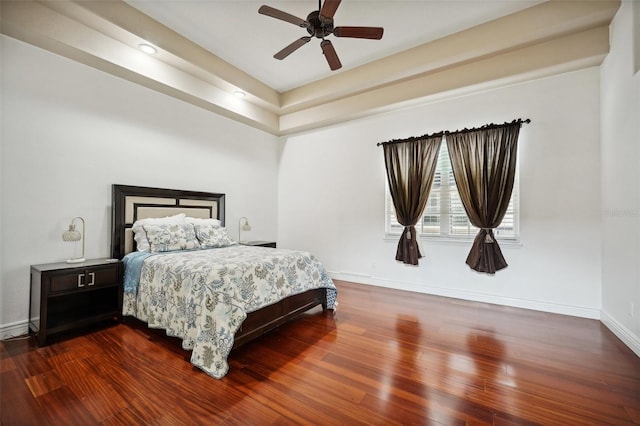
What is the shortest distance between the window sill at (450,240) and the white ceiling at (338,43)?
1.99 metres

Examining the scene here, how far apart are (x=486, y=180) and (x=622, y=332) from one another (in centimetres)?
192

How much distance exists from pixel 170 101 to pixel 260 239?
273 centimetres

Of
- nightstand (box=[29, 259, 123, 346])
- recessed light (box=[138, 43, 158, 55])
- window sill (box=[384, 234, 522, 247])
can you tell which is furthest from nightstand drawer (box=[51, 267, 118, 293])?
window sill (box=[384, 234, 522, 247])

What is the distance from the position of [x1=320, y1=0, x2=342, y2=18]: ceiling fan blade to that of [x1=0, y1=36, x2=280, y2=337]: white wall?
8.75 feet

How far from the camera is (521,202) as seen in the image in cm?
344

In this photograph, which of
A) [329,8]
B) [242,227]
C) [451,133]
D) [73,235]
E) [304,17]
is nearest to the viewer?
[329,8]

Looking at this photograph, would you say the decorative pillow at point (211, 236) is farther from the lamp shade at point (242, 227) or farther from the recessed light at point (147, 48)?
the recessed light at point (147, 48)

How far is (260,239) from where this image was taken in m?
5.38

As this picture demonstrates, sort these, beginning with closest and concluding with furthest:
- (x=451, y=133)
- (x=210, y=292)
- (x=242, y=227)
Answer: (x=210, y=292), (x=451, y=133), (x=242, y=227)

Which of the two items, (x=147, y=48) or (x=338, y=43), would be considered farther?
(x=338, y=43)

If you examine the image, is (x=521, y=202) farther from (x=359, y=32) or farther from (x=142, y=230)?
A: (x=142, y=230)

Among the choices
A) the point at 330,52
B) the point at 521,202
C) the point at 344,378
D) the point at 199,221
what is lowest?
the point at 344,378

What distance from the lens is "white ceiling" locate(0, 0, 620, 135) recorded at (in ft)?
9.01

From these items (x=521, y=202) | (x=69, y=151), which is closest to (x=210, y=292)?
(x=69, y=151)
